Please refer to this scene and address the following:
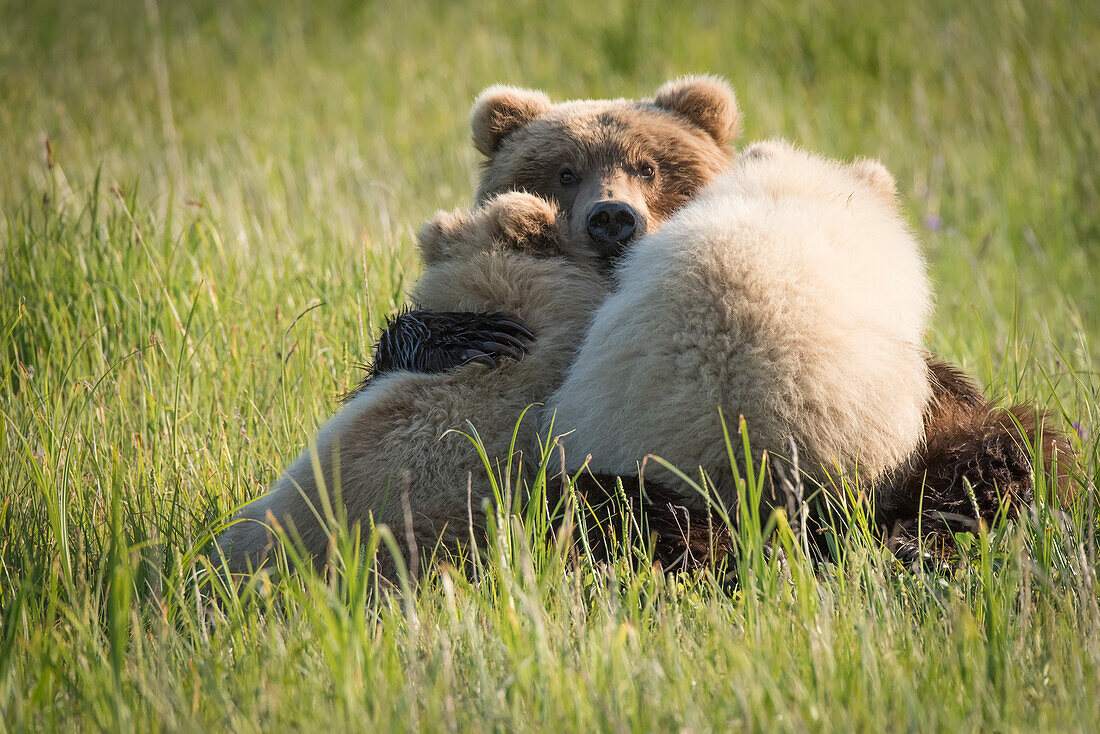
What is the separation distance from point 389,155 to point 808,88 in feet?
12.0

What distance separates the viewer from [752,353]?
6.01ft

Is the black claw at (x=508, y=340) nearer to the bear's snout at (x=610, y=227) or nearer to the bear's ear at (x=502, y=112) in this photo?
the bear's snout at (x=610, y=227)

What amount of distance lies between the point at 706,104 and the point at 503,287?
3.76ft

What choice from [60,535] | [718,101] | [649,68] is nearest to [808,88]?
[649,68]

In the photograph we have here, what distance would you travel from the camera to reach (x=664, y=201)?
289cm

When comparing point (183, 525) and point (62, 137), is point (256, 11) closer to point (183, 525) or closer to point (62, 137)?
point (62, 137)

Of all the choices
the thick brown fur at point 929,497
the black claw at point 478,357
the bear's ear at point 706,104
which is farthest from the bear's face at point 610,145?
the thick brown fur at point 929,497

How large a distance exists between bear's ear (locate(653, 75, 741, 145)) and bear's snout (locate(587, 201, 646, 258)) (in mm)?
632

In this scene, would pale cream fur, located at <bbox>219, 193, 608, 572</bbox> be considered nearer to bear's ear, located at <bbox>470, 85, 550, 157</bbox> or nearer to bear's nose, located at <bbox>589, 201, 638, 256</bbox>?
bear's nose, located at <bbox>589, 201, 638, 256</bbox>

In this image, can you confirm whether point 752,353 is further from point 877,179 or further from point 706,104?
point 706,104

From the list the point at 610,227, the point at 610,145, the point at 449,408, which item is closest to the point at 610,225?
the point at 610,227

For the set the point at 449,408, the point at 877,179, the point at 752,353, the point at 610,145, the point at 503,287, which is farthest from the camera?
the point at 610,145

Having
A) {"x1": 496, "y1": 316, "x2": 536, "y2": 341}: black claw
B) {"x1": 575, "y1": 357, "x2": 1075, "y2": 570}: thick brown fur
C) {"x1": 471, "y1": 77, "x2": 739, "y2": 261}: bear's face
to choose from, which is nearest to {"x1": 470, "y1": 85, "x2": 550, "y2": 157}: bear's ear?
{"x1": 471, "y1": 77, "x2": 739, "y2": 261}: bear's face

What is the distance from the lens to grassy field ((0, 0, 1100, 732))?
1.61 metres
